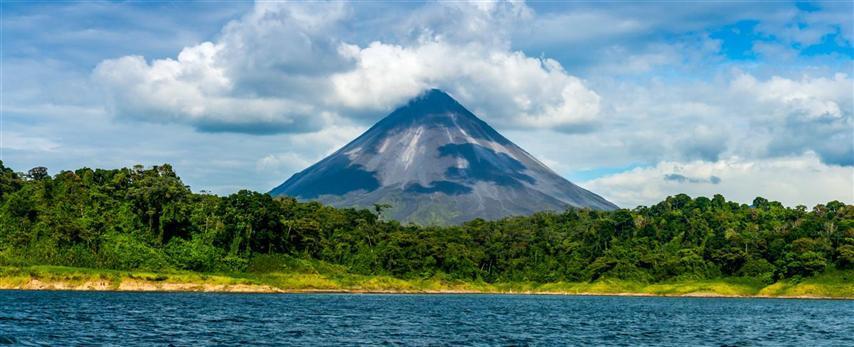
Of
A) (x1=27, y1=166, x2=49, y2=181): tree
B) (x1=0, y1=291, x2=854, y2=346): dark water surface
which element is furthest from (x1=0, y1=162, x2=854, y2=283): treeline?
(x1=0, y1=291, x2=854, y2=346): dark water surface

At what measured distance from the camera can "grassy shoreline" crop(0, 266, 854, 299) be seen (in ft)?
418

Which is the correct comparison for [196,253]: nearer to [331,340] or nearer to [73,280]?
[73,280]

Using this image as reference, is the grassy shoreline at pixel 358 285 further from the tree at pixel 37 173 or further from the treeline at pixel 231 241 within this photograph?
the tree at pixel 37 173

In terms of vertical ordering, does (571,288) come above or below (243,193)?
below

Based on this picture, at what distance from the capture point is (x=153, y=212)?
6329 inches

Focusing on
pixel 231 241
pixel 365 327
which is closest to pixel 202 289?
pixel 231 241

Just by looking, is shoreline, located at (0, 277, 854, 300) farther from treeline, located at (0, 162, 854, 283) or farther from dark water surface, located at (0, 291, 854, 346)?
dark water surface, located at (0, 291, 854, 346)

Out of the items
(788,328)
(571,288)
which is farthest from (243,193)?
(788,328)

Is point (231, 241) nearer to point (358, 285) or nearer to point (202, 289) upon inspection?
point (202, 289)

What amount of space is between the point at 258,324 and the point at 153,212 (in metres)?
104

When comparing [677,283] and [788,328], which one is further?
[677,283]

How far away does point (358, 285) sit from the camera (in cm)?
17175

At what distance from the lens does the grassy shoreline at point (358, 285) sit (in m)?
127

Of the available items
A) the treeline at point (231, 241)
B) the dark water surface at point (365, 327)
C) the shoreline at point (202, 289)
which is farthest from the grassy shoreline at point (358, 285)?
the dark water surface at point (365, 327)
